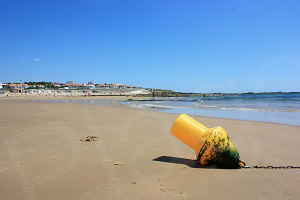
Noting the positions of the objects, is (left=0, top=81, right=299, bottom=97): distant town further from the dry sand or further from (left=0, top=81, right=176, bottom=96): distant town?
the dry sand

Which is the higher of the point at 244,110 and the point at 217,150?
the point at 217,150

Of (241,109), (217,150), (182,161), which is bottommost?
(241,109)

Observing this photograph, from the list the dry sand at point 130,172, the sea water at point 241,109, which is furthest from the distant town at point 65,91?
the dry sand at point 130,172

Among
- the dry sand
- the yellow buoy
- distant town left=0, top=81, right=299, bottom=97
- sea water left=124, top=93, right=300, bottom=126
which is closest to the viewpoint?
the dry sand

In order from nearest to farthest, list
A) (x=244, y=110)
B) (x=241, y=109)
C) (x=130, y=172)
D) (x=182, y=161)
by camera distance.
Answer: (x=130, y=172) < (x=182, y=161) < (x=244, y=110) < (x=241, y=109)

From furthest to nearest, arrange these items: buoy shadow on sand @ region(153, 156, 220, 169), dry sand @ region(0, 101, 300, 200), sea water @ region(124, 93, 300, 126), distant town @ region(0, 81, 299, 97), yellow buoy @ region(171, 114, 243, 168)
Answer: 1. distant town @ region(0, 81, 299, 97)
2. sea water @ region(124, 93, 300, 126)
3. buoy shadow on sand @ region(153, 156, 220, 169)
4. yellow buoy @ region(171, 114, 243, 168)
5. dry sand @ region(0, 101, 300, 200)

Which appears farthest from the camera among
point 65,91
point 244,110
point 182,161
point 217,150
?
point 65,91

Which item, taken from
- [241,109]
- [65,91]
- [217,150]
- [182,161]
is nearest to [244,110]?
[241,109]

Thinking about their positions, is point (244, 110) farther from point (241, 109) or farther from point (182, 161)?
point (182, 161)

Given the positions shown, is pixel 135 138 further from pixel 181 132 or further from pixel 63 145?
pixel 181 132

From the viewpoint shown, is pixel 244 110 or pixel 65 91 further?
pixel 65 91

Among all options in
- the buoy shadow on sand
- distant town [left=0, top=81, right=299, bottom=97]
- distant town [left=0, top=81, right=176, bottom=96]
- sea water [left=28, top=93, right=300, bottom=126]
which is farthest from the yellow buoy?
distant town [left=0, top=81, right=176, bottom=96]

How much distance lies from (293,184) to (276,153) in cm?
156

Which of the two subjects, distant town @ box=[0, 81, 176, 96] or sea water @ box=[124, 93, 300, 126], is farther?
distant town @ box=[0, 81, 176, 96]
